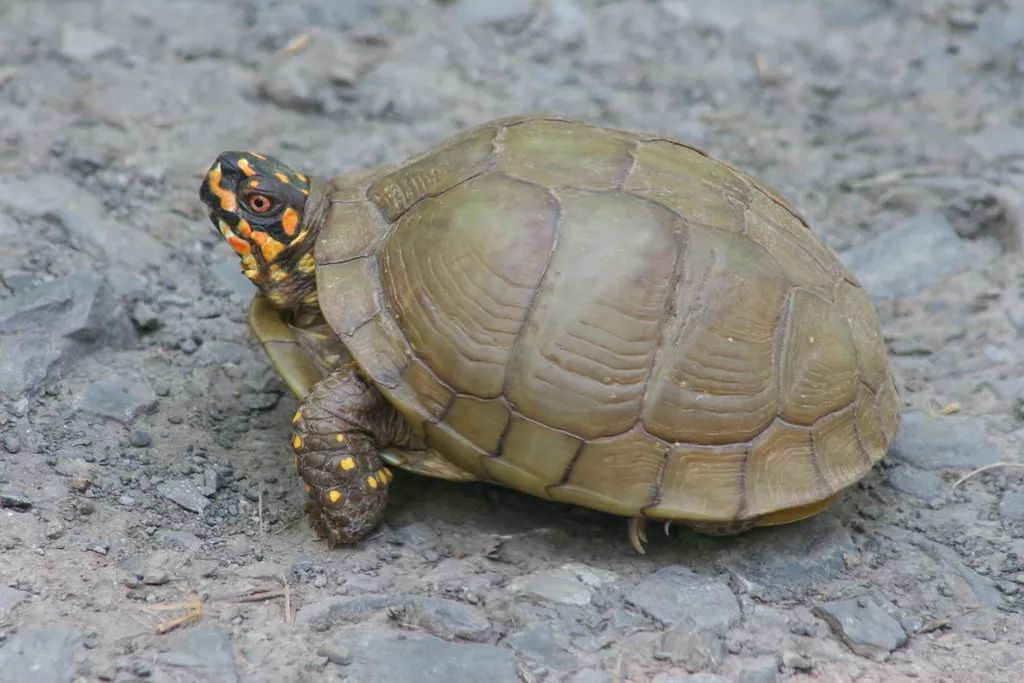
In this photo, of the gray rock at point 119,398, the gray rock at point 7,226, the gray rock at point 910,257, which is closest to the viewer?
the gray rock at point 119,398

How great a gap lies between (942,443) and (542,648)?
181 centimetres

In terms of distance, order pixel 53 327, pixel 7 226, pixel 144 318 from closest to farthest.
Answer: pixel 53 327 → pixel 144 318 → pixel 7 226

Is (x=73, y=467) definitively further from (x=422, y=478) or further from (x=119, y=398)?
(x=422, y=478)

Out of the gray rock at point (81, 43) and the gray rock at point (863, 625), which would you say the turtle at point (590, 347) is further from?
the gray rock at point (81, 43)

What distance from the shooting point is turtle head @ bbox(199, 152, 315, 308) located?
3.83 meters

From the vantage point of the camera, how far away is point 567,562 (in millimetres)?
3633

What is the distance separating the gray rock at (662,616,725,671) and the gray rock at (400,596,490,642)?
0.51 metres

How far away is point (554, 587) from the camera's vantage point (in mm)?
3479

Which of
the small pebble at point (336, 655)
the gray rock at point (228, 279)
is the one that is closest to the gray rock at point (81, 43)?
the gray rock at point (228, 279)

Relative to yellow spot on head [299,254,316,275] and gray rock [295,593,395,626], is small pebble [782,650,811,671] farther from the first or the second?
yellow spot on head [299,254,316,275]

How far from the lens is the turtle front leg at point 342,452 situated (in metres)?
3.57

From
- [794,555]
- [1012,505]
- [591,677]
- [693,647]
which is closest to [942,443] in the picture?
[1012,505]

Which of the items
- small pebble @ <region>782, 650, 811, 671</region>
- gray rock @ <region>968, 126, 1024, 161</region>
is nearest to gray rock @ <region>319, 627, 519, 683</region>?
small pebble @ <region>782, 650, 811, 671</region>

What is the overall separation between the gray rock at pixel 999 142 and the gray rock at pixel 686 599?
319 centimetres
